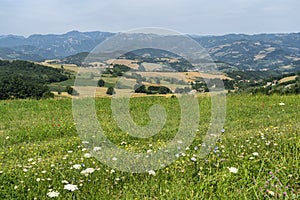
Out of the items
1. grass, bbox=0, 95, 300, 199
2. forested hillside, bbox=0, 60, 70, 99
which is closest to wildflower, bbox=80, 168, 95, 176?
grass, bbox=0, 95, 300, 199

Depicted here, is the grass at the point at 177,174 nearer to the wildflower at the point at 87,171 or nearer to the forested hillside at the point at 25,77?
the wildflower at the point at 87,171

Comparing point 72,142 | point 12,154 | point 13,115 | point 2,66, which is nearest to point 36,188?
point 12,154

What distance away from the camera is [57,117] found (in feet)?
48.4

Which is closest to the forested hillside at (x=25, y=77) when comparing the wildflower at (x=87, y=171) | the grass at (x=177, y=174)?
the grass at (x=177, y=174)

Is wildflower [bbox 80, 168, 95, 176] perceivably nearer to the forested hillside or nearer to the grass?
the grass

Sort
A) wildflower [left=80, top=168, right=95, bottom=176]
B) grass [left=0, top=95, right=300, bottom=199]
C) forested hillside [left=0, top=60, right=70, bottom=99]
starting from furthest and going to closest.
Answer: forested hillside [left=0, top=60, right=70, bottom=99]
wildflower [left=80, top=168, right=95, bottom=176]
grass [left=0, top=95, right=300, bottom=199]

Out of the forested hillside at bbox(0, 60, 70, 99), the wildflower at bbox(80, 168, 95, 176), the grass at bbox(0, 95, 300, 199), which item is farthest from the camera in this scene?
the forested hillside at bbox(0, 60, 70, 99)

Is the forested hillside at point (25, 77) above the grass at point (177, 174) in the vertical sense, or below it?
below

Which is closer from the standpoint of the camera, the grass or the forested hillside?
the grass

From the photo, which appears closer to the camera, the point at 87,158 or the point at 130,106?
the point at 87,158

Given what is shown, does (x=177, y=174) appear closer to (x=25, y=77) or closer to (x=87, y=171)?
(x=87, y=171)

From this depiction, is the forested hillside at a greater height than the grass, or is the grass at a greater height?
the grass

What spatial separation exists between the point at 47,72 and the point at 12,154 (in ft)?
448

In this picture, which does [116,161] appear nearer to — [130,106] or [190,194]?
[190,194]
